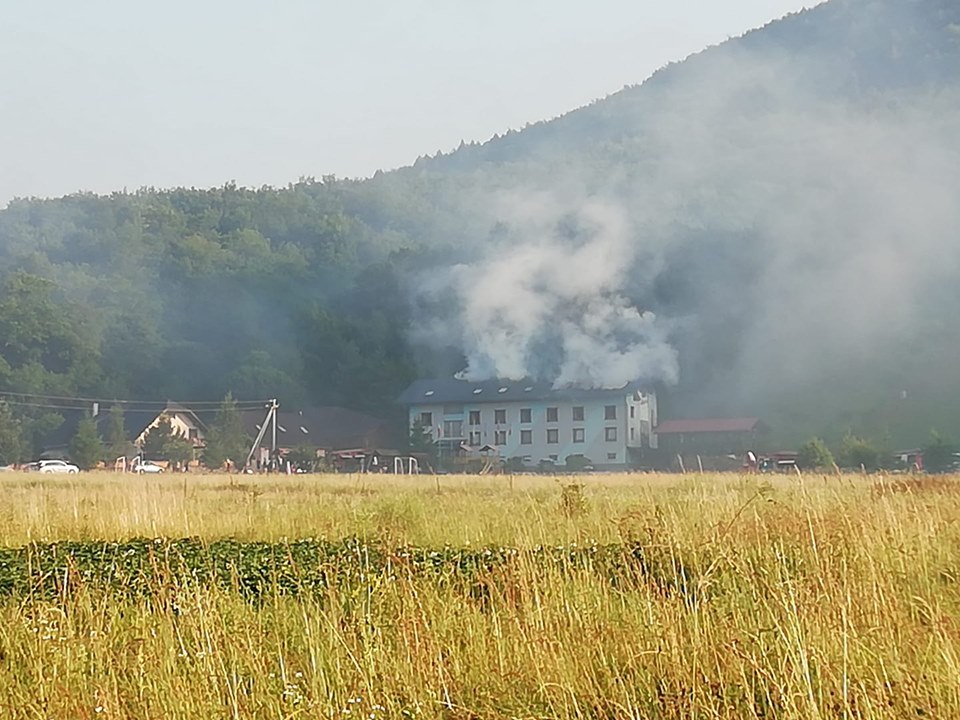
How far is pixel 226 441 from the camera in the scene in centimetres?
6625

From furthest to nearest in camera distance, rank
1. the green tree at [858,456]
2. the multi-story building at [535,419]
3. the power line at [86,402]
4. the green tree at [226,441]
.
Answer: the power line at [86,402], the multi-story building at [535,419], the green tree at [226,441], the green tree at [858,456]

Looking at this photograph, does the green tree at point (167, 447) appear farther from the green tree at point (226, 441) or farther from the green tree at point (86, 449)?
the green tree at point (86, 449)

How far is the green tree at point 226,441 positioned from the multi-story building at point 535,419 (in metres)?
12.8

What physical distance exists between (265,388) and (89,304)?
611 inches

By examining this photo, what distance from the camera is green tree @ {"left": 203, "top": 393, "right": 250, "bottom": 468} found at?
65.5 meters

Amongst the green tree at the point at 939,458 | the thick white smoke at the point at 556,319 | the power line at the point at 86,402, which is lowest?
the green tree at the point at 939,458

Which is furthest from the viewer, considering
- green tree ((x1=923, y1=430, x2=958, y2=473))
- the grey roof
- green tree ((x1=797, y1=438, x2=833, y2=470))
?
the grey roof

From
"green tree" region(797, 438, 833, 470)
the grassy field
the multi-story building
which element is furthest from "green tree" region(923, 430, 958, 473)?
the grassy field

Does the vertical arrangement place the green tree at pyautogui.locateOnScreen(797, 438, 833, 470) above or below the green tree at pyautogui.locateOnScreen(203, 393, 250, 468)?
below

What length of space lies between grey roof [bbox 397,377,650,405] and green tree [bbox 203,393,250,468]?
1710cm

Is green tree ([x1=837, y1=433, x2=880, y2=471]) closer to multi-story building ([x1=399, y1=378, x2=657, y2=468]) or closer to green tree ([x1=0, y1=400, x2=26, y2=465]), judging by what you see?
Result: multi-story building ([x1=399, y1=378, x2=657, y2=468])

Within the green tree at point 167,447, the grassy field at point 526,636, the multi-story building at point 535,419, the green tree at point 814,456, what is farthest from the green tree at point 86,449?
the grassy field at point 526,636

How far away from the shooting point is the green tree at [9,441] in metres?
67.7

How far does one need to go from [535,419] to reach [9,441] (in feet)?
117
